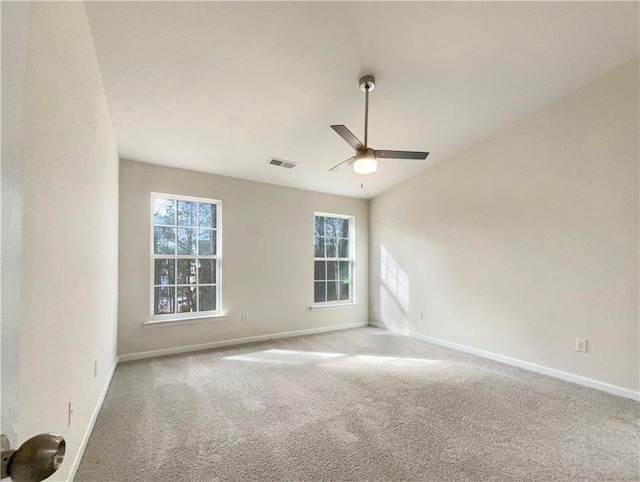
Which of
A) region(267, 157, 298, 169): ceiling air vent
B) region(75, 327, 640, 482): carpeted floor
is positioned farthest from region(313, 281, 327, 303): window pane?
region(267, 157, 298, 169): ceiling air vent

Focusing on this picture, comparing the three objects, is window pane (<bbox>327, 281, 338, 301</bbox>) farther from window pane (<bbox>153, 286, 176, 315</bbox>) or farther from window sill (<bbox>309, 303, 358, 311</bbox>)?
window pane (<bbox>153, 286, 176, 315</bbox>)

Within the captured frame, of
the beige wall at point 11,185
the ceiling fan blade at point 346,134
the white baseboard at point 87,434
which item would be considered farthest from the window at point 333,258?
the beige wall at point 11,185

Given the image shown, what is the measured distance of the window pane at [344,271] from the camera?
585cm

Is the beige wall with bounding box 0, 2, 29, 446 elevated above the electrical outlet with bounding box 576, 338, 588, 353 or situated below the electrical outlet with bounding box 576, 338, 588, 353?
above

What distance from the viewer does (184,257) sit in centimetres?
429

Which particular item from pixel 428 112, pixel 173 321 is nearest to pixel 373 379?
pixel 173 321

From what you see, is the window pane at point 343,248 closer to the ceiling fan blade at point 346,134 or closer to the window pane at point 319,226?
the window pane at point 319,226

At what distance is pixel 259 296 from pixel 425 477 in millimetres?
3388

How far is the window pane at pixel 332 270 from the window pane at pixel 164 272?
2578 mm

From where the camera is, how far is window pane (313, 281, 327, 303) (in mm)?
5477

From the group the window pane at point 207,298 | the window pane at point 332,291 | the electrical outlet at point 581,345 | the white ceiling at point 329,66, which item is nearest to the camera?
the white ceiling at point 329,66

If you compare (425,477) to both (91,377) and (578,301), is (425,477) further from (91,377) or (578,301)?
(578,301)

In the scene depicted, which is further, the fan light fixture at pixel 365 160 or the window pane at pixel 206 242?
the window pane at pixel 206 242

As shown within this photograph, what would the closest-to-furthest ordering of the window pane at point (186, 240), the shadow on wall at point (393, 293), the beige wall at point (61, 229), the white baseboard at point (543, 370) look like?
the beige wall at point (61, 229) < the white baseboard at point (543, 370) < the window pane at point (186, 240) < the shadow on wall at point (393, 293)
